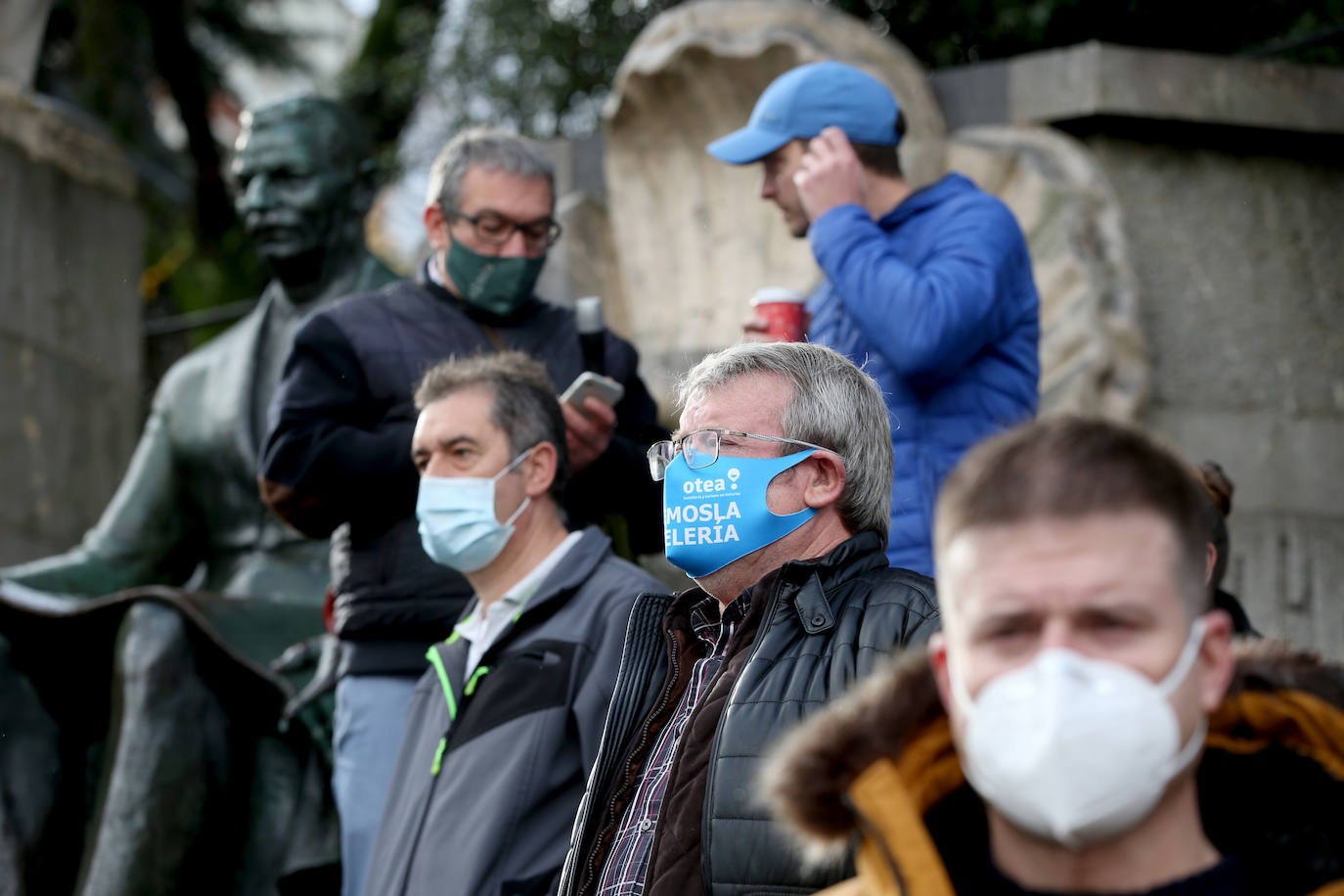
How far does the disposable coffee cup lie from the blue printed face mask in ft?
3.78

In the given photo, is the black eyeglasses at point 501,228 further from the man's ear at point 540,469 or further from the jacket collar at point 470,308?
the man's ear at point 540,469

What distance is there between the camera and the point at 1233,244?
5957 millimetres

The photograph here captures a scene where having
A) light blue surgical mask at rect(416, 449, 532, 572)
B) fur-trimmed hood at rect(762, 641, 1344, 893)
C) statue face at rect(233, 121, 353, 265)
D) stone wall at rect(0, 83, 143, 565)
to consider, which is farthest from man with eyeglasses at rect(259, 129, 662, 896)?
stone wall at rect(0, 83, 143, 565)

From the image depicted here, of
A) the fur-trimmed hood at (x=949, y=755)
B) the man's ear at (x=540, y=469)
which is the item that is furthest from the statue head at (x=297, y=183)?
the fur-trimmed hood at (x=949, y=755)

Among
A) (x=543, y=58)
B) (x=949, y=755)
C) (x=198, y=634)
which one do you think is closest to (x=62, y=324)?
(x=543, y=58)

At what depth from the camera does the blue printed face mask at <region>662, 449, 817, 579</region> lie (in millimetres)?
2873

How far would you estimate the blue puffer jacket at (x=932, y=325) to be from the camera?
373 centimetres

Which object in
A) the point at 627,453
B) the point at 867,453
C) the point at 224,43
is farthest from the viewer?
the point at 224,43

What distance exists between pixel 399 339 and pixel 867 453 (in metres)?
1.79

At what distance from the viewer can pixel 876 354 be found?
3887 millimetres

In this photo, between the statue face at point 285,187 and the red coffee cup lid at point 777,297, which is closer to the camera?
the red coffee cup lid at point 777,297

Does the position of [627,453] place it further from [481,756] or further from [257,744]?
[257,744]

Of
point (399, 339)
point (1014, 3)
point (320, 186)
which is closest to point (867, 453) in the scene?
point (399, 339)

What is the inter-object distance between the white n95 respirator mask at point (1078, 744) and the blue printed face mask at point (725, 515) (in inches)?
46.1
